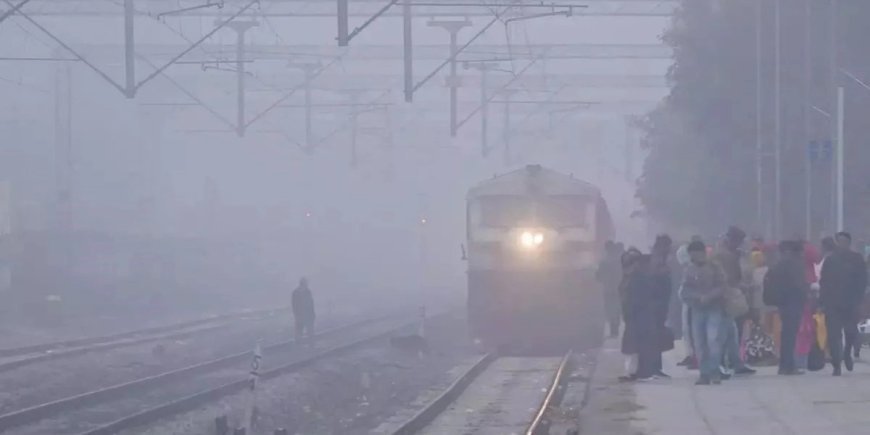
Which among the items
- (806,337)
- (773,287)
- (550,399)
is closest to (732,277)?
(773,287)

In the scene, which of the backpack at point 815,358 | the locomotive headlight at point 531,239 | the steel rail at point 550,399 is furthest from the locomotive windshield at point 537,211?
the backpack at point 815,358

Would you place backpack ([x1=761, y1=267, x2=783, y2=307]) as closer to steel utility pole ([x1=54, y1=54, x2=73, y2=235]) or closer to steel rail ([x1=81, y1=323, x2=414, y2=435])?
steel rail ([x1=81, y1=323, x2=414, y2=435])

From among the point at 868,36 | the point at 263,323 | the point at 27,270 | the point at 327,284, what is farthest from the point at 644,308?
the point at 327,284

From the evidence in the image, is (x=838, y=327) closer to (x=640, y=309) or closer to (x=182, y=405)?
(x=640, y=309)

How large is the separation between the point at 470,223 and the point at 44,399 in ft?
30.0

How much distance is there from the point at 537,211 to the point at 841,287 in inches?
439

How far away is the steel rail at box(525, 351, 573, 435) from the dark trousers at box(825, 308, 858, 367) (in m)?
3.37

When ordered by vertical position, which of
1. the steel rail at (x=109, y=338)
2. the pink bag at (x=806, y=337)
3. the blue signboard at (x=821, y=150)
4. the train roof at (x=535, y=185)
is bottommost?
the steel rail at (x=109, y=338)

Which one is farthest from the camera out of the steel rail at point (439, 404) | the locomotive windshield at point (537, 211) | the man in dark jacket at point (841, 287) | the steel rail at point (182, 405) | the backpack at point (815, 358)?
the locomotive windshield at point (537, 211)

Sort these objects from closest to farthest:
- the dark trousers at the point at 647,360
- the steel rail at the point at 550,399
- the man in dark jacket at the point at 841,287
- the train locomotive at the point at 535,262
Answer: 1. the steel rail at the point at 550,399
2. the man in dark jacket at the point at 841,287
3. the dark trousers at the point at 647,360
4. the train locomotive at the point at 535,262

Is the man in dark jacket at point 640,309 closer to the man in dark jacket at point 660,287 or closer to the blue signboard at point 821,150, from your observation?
the man in dark jacket at point 660,287

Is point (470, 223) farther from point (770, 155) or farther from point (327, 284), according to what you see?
point (327, 284)

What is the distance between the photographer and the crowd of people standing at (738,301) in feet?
60.6

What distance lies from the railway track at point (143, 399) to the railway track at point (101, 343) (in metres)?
3.54
